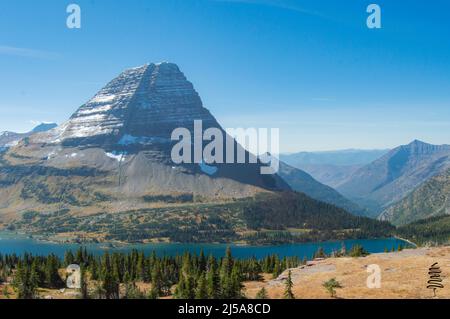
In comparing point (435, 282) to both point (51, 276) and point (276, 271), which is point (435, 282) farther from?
point (51, 276)

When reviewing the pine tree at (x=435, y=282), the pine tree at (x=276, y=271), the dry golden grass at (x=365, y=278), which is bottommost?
the pine tree at (x=276, y=271)

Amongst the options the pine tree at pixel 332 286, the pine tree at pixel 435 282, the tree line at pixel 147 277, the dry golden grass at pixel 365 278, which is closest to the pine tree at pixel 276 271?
the tree line at pixel 147 277

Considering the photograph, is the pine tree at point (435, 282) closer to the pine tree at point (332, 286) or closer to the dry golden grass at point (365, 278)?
the dry golden grass at point (365, 278)

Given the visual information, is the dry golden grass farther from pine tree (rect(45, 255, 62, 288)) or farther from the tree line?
pine tree (rect(45, 255, 62, 288))

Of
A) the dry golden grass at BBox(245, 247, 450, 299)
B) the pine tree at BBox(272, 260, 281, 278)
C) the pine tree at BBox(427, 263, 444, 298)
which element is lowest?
Result: the pine tree at BBox(272, 260, 281, 278)

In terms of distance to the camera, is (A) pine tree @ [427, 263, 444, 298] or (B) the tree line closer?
(A) pine tree @ [427, 263, 444, 298]

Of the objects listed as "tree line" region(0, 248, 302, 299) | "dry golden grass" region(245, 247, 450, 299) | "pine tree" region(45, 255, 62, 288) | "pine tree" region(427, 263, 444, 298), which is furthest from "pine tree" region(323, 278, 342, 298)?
"pine tree" region(45, 255, 62, 288)

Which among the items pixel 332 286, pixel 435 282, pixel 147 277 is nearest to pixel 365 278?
pixel 332 286

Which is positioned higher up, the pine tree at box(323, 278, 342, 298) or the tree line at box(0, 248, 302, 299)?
the pine tree at box(323, 278, 342, 298)

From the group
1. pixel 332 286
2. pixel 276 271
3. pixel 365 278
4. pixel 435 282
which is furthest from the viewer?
pixel 276 271
